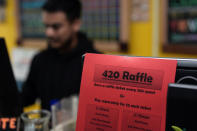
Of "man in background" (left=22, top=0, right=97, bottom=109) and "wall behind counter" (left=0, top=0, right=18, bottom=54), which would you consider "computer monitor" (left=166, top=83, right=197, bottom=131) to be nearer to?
"man in background" (left=22, top=0, right=97, bottom=109)

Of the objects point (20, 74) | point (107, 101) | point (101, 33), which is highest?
point (101, 33)

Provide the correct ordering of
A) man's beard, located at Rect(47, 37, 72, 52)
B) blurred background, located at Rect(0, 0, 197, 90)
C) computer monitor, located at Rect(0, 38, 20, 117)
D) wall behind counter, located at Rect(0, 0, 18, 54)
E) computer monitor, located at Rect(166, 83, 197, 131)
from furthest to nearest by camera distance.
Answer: wall behind counter, located at Rect(0, 0, 18, 54) → man's beard, located at Rect(47, 37, 72, 52) → blurred background, located at Rect(0, 0, 197, 90) → computer monitor, located at Rect(0, 38, 20, 117) → computer monitor, located at Rect(166, 83, 197, 131)

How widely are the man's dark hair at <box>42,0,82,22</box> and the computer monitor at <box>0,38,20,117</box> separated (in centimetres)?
96

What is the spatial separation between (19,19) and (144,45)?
4.55ft

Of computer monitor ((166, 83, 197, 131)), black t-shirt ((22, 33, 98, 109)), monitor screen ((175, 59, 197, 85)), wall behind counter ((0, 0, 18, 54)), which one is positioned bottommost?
black t-shirt ((22, 33, 98, 109))

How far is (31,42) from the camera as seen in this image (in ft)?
7.71

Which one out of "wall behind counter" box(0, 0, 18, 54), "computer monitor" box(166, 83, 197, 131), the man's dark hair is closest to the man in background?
the man's dark hair

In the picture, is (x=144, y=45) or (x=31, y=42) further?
(x=31, y=42)

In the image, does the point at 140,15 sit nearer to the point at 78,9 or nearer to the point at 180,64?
the point at 78,9

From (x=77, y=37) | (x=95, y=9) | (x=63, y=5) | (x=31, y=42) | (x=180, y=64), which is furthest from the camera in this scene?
(x=31, y=42)

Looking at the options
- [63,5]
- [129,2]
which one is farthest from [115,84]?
[129,2]

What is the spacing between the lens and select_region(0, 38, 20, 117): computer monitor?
596 mm

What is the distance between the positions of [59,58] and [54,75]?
0.41 ft

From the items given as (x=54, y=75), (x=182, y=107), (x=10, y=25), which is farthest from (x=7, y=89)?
(x=10, y=25)
